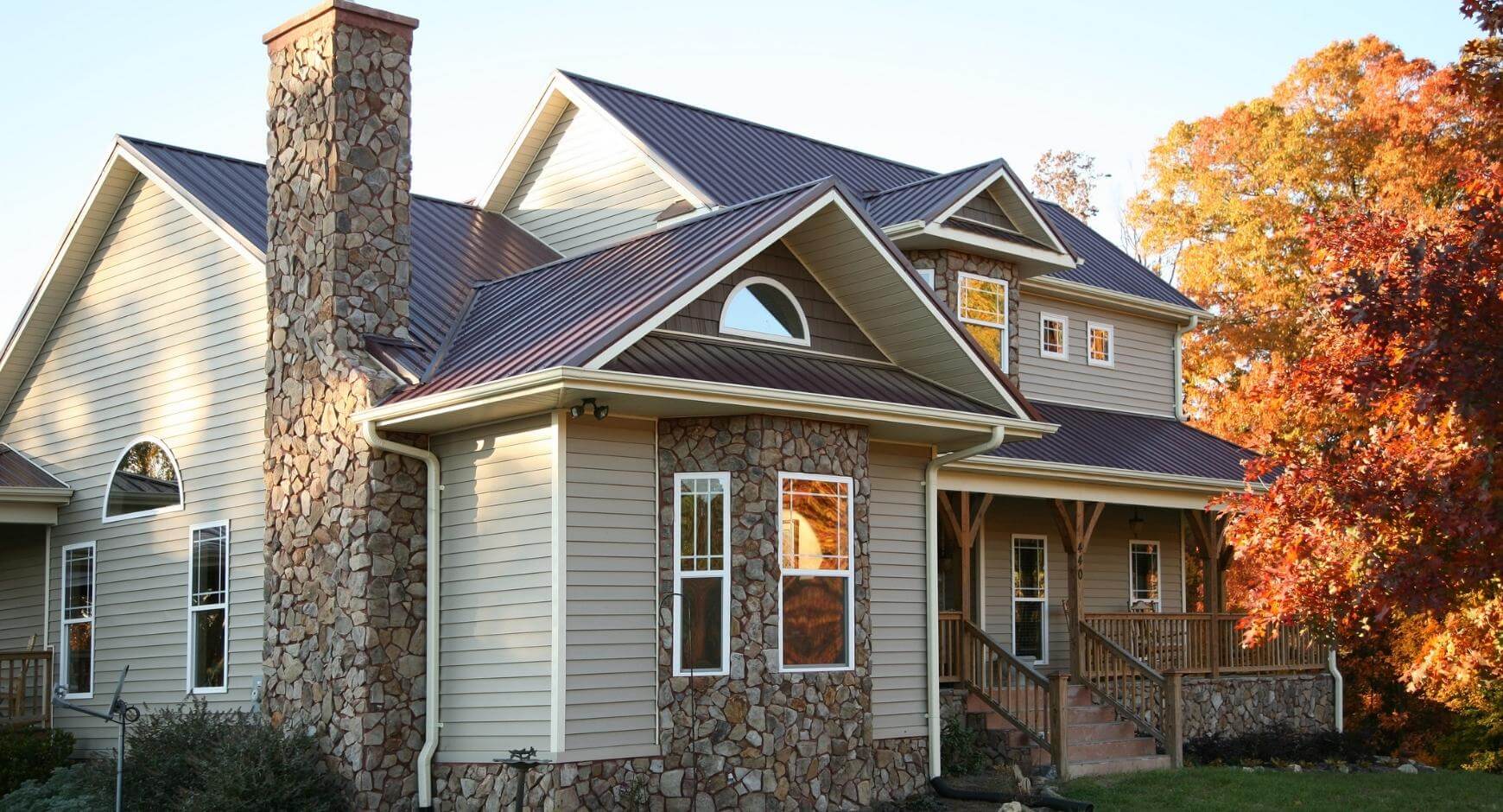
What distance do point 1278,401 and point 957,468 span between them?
157 inches

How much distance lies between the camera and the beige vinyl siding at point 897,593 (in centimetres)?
1517

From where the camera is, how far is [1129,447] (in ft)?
70.3

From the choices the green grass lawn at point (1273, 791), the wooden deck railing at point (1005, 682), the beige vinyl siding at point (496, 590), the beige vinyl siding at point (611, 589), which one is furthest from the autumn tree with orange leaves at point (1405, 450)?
the beige vinyl siding at point (496, 590)

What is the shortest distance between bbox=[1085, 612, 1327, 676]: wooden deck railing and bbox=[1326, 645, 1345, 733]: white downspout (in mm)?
136

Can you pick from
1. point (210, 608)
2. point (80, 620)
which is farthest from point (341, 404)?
point (80, 620)

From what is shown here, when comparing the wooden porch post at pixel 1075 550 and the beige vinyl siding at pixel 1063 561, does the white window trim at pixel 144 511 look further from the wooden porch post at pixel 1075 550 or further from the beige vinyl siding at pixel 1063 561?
the wooden porch post at pixel 1075 550

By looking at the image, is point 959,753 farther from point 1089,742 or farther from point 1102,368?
point 1102,368

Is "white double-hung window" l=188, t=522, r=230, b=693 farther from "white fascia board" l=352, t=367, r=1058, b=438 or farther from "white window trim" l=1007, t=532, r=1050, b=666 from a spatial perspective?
"white window trim" l=1007, t=532, r=1050, b=666

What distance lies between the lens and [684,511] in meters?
13.6

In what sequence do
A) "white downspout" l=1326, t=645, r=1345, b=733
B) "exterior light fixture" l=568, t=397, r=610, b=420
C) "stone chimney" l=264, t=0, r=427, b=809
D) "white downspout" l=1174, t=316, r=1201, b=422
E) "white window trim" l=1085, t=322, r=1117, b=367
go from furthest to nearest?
"white downspout" l=1174, t=316, r=1201, b=422 < "white window trim" l=1085, t=322, r=1117, b=367 < "white downspout" l=1326, t=645, r=1345, b=733 < "stone chimney" l=264, t=0, r=427, b=809 < "exterior light fixture" l=568, t=397, r=610, b=420

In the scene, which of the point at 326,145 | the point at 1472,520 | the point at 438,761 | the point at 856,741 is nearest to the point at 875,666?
the point at 856,741

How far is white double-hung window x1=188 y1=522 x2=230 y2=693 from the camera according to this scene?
16.0 metres

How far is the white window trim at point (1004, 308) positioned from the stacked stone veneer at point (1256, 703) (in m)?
4.87

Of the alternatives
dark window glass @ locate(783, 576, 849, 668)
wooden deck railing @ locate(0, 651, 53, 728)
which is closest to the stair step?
dark window glass @ locate(783, 576, 849, 668)
